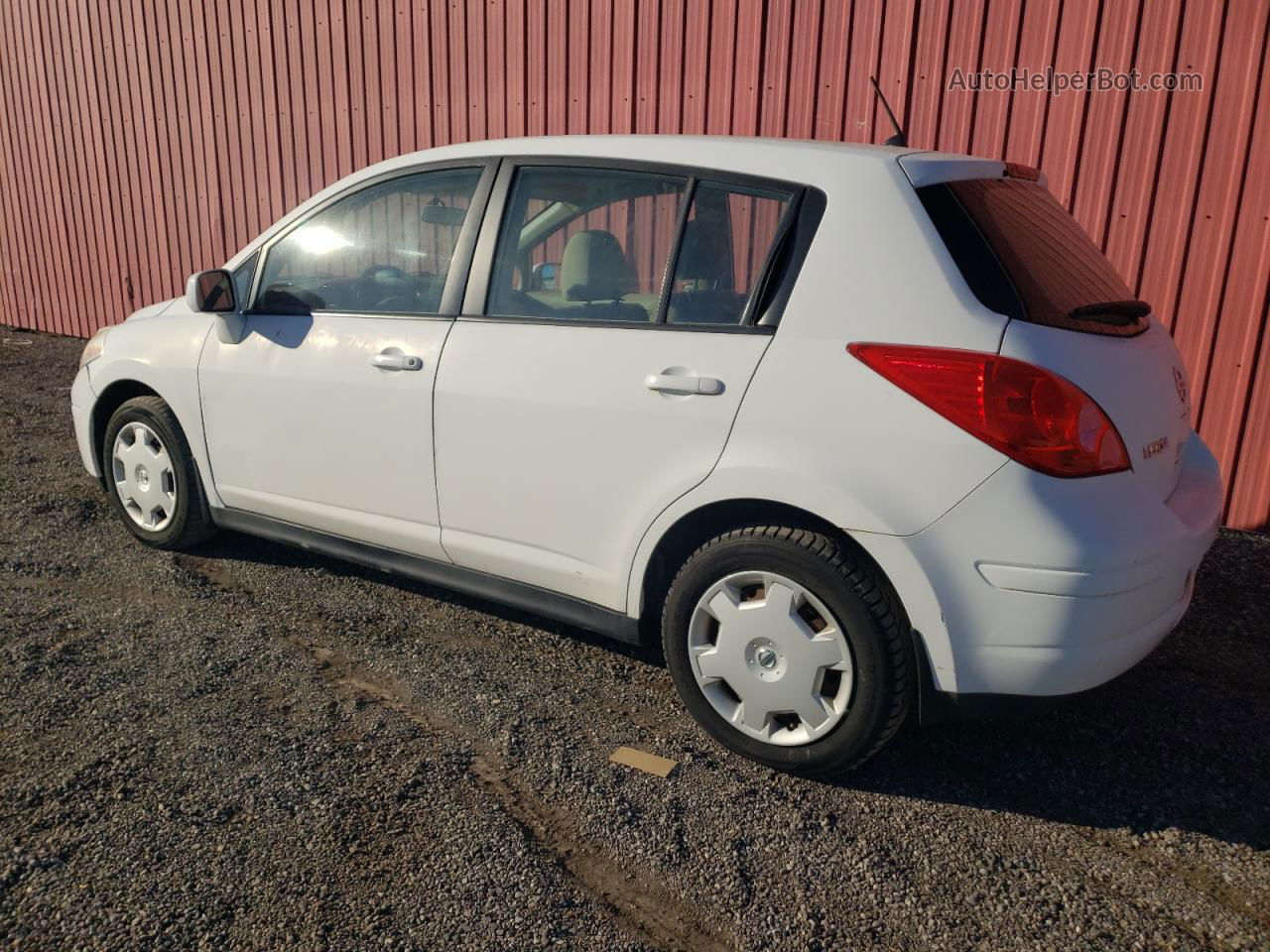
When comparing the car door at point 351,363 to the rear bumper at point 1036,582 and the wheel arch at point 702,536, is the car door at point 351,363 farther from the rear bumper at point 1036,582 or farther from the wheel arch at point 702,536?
the rear bumper at point 1036,582

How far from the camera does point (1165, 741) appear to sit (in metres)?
3.10

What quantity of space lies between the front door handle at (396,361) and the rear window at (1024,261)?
165cm

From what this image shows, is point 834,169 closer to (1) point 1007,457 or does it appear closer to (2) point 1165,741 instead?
(1) point 1007,457

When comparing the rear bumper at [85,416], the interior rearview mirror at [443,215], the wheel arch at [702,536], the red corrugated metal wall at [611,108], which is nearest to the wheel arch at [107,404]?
the rear bumper at [85,416]

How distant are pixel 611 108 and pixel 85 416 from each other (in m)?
3.65

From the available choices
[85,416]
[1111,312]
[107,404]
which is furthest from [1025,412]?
[85,416]

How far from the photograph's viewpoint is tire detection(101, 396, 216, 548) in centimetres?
427

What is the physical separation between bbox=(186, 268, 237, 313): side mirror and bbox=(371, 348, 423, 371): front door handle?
0.83 meters

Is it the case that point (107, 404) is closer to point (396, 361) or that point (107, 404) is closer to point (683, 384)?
point (396, 361)

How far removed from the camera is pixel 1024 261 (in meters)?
2.70

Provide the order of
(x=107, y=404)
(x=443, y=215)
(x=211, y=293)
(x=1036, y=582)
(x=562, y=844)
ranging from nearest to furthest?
1. (x=1036, y=582)
2. (x=562, y=844)
3. (x=443, y=215)
4. (x=211, y=293)
5. (x=107, y=404)

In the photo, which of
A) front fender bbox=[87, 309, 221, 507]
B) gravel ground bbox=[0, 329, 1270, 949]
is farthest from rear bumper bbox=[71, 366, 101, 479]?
gravel ground bbox=[0, 329, 1270, 949]

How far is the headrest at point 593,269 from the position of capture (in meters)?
3.17

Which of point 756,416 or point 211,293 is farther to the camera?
point 211,293
